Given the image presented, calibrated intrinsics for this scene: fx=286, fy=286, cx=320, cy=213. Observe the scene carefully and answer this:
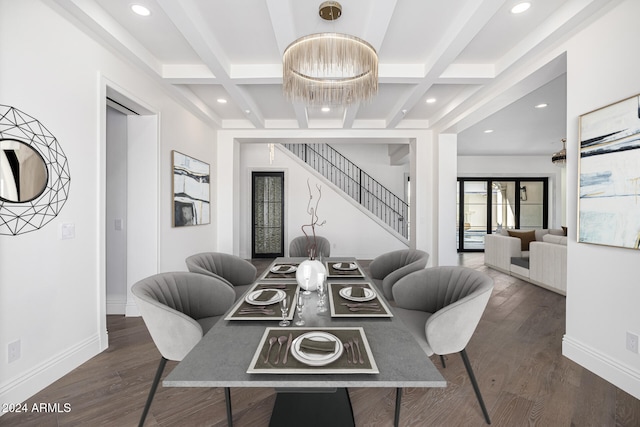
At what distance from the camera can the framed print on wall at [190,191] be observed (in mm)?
3760

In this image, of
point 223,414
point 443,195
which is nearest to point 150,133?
point 223,414

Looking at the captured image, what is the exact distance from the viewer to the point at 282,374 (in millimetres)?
989

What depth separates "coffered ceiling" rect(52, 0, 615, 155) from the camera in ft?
7.28

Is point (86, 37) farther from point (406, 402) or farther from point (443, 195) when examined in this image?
point (443, 195)

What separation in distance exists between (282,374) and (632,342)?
248cm

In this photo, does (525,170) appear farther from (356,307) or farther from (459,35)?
(356,307)

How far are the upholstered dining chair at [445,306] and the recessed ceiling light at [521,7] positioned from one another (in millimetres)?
2052

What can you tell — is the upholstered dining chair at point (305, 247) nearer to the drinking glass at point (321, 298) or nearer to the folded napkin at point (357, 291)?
the folded napkin at point (357, 291)

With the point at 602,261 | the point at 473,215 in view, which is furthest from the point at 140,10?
the point at 473,215

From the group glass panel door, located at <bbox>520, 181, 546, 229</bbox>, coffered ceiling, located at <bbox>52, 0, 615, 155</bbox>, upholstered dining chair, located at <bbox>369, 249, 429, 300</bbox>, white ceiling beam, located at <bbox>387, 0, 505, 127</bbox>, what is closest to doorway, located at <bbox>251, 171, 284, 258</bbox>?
coffered ceiling, located at <bbox>52, 0, 615, 155</bbox>

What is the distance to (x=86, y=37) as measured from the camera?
2.37 meters

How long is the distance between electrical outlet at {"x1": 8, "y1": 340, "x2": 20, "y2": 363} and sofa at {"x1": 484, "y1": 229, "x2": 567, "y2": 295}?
19.5ft

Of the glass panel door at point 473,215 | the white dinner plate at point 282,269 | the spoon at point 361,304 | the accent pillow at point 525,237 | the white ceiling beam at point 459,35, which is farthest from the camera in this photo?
the glass panel door at point 473,215

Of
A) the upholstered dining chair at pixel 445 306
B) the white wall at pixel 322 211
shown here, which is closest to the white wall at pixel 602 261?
the upholstered dining chair at pixel 445 306
